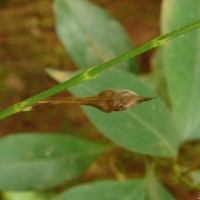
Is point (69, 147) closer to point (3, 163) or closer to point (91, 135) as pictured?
point (3, 163)

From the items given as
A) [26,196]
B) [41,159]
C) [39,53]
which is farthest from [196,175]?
[39,53]

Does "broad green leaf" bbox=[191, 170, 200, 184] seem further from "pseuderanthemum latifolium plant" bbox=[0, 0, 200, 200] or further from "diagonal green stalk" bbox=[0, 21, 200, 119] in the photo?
"diagonal green stalk" bbox=[0, 21, 200, 119]

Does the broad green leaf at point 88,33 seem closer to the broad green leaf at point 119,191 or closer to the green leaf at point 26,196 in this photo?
the broad green leaf at point 119,191

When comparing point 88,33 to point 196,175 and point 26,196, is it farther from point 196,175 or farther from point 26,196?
point 26,196

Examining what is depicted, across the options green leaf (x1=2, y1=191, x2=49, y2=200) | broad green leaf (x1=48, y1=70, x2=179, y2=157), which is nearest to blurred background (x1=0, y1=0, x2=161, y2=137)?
green leaf (x1=2, y1=191, x2=49, y2=200)

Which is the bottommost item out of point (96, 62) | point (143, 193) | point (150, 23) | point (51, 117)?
point (143, 193)

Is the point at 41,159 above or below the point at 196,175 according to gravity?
above

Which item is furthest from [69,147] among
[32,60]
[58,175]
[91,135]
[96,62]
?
[32,60]
